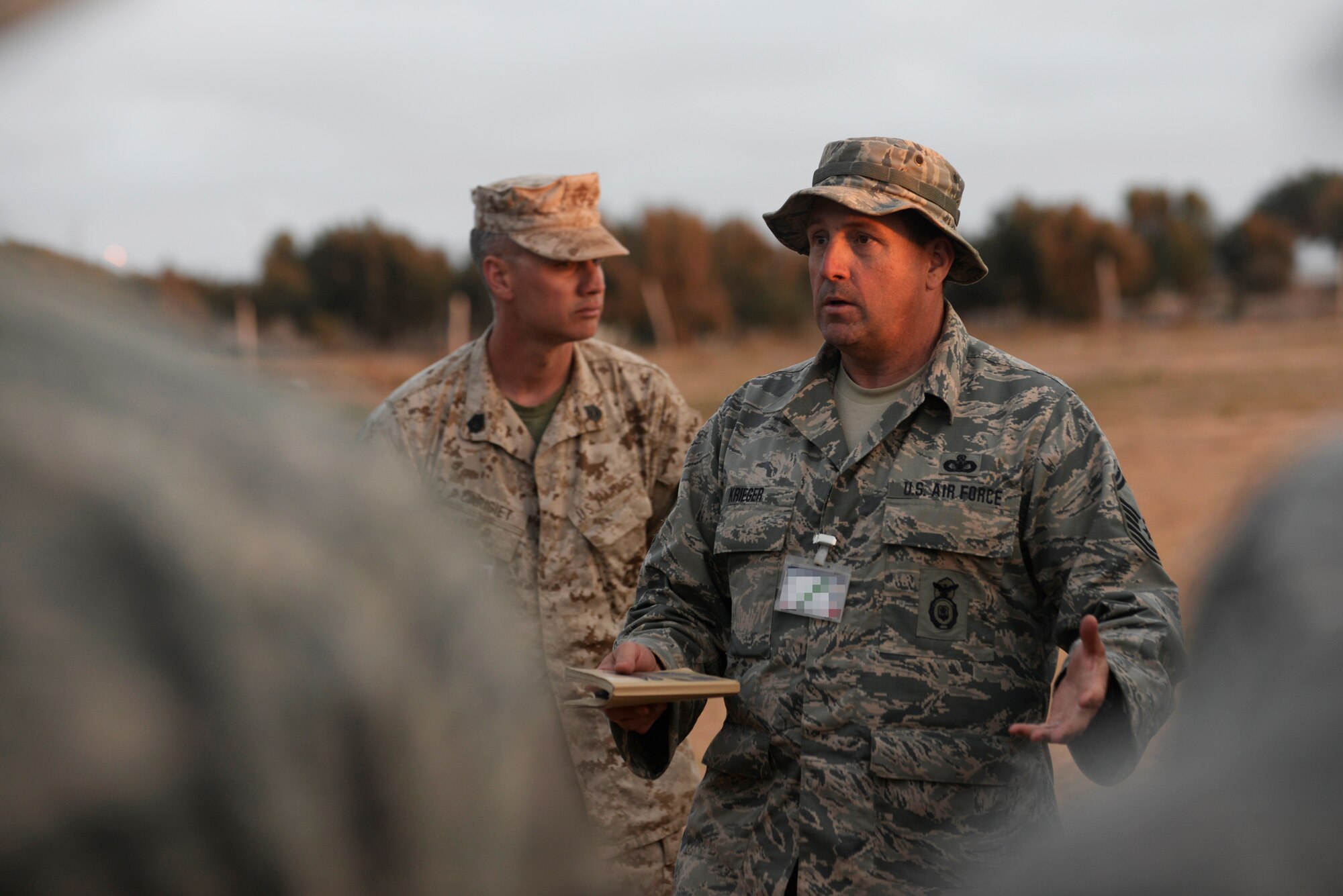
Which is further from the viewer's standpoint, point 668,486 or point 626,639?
point 668,486

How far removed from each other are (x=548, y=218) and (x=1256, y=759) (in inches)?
169

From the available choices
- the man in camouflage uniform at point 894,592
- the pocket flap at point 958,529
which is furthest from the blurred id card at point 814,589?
the pocket flap at point 958,529

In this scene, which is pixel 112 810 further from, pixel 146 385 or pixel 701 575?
pixel 701 575

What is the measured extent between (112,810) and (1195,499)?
51.9 ft

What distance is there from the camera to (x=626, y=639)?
2.95 m

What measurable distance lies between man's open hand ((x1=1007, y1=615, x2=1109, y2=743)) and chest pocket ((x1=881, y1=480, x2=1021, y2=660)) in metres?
0.43

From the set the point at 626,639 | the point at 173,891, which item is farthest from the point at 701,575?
the point at 173,891

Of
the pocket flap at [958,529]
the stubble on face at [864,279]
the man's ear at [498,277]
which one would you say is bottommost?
the pocket flap at [958,529]

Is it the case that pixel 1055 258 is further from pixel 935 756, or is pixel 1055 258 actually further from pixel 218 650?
pixel 218 650

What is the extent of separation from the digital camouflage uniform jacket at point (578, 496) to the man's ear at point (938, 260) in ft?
4.78

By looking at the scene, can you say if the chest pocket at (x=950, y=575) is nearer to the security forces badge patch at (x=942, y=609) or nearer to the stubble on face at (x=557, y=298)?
the security forces badge patch at (x=942, y=609)

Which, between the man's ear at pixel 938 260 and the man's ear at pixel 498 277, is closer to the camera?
the man's ear at pixel 938 260

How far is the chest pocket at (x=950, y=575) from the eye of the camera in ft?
8.97

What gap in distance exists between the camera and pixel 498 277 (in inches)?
186
